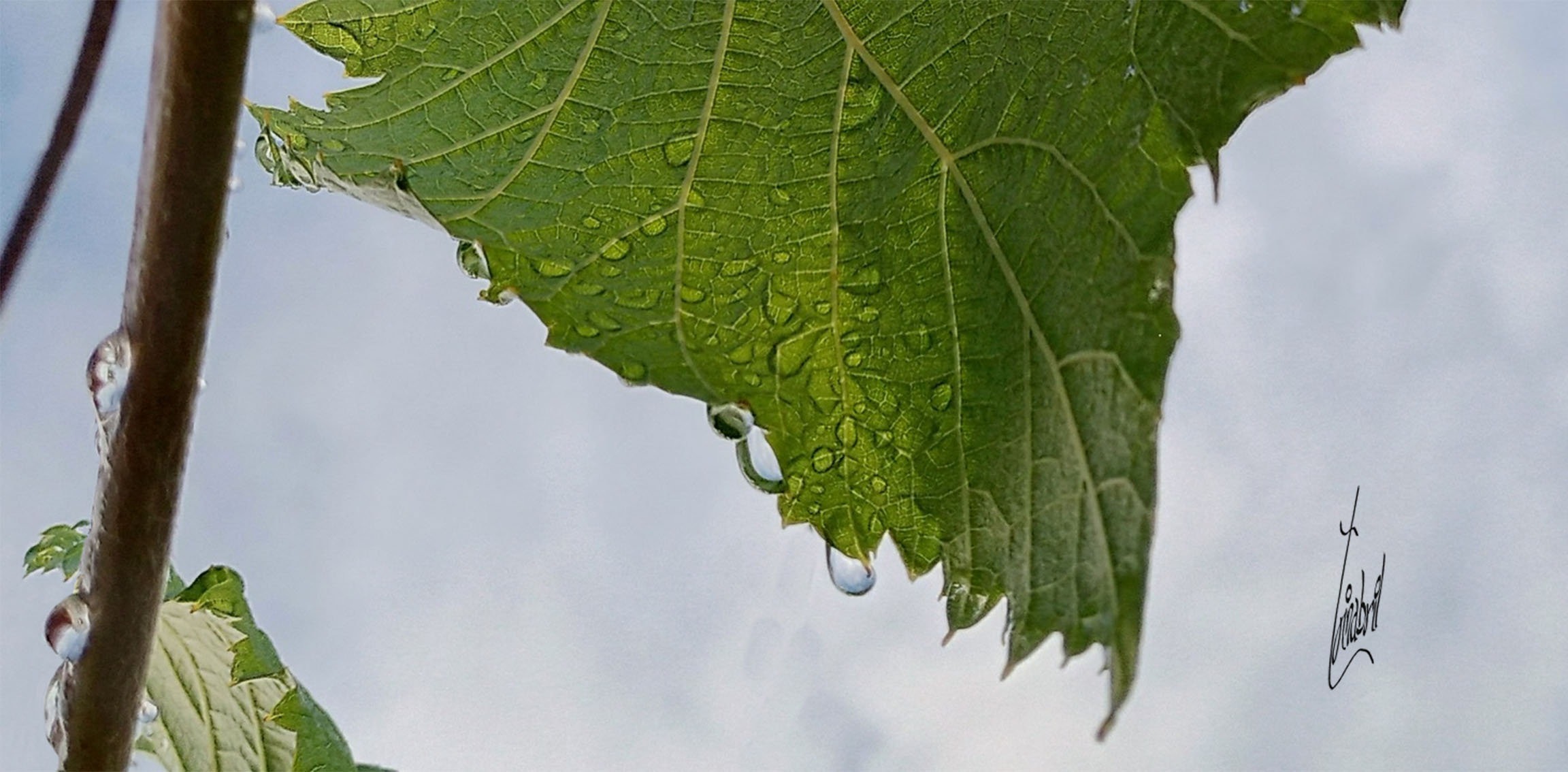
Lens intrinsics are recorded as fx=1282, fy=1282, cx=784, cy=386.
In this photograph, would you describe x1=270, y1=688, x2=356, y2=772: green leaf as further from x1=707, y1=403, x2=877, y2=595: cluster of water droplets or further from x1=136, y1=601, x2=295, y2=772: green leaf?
x1=707, y1=403, x2=877, y2=595: cluster of water droplets

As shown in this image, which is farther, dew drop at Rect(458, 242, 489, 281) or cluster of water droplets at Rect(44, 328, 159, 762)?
dew drop at Rect(458, 242, 489, 281)

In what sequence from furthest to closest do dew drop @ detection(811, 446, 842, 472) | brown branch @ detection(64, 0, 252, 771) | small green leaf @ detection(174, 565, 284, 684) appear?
small green leaf @ detection(174, 565, 284, 684) < dew drop @ detection(811, 446, 842, 472) < brown branch @ detection(64, 0, 252, 771)

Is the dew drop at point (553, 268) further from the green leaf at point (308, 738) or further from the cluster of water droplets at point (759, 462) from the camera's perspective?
the green leaf at point (308, 738)

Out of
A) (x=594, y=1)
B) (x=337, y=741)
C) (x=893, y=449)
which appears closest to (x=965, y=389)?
(x=893, y=449)

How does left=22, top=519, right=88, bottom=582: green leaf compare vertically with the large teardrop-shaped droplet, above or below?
below

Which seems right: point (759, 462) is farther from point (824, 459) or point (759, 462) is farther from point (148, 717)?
point (148, 717)

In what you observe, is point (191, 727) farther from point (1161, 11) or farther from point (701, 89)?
point (1161, 11)

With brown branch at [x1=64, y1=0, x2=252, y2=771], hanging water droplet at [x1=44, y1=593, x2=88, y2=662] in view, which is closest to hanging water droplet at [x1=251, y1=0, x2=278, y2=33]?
brown branch at [x1=64, y1=0, x2=252, y2=771]

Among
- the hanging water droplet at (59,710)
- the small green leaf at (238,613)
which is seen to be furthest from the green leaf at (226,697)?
the hanging water droplet at (59,710)
